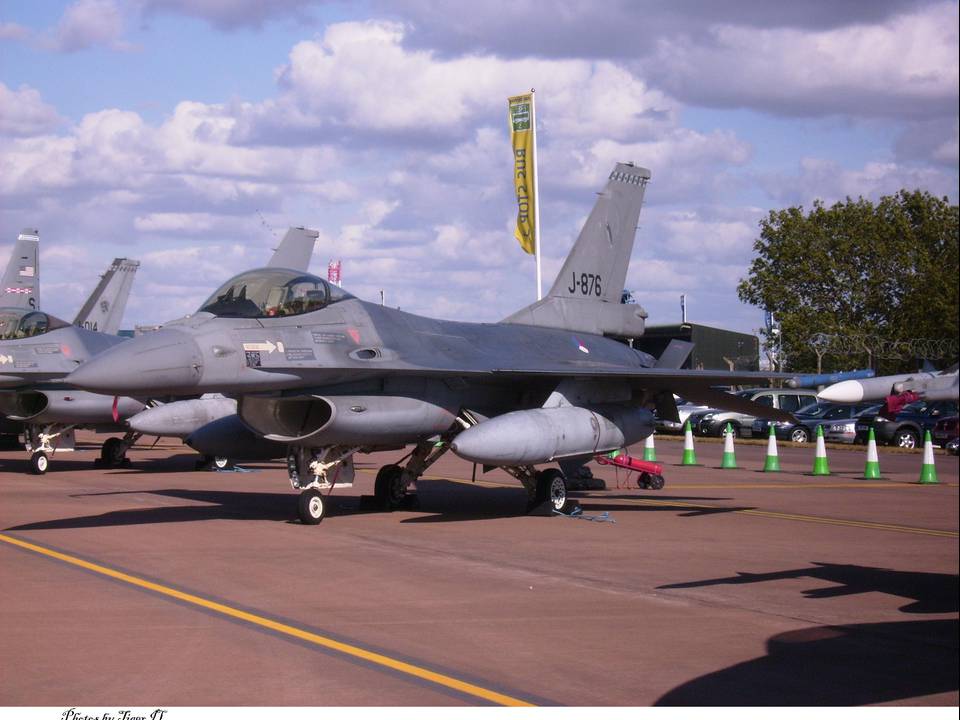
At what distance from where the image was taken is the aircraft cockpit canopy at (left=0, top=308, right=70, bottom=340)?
67.1ft

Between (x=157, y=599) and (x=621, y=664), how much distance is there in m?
3.78

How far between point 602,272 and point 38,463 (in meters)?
11.1

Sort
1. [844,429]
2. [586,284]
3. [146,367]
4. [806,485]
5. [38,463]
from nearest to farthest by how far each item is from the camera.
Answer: [146,367] → [586,284] → [806,485] → [38,463] → [844,429]

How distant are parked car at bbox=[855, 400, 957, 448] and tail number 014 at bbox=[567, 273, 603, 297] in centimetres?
458

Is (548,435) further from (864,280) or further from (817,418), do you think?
(817,418)

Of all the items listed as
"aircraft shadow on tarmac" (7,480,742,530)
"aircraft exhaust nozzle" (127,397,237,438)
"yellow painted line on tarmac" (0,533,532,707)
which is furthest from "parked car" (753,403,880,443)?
"yellow painted line on tarmac" (0,533,532,707)

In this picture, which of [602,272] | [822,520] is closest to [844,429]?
[602,272]

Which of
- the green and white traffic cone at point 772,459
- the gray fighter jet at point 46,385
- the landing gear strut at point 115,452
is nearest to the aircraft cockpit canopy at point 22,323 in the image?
the gray fighter jet at point 46,385

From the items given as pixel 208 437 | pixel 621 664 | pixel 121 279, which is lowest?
pixel 621 664

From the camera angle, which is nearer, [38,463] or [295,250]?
[38,463]

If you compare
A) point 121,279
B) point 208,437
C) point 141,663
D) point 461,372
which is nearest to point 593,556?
point 461,372

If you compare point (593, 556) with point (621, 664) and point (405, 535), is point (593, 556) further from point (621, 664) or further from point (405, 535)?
point (621, 664)

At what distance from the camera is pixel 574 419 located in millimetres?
14156

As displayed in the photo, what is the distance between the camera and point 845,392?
5.74 metres
